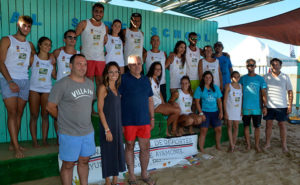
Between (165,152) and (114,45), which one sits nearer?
(165,152)

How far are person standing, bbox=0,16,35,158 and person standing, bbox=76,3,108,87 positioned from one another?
3.02 feet

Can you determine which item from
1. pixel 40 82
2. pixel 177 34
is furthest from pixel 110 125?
pixel 177 34

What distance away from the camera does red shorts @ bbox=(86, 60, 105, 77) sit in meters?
3.97

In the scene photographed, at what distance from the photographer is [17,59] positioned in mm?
3219

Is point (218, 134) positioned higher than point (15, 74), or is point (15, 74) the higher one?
point (15, 74)

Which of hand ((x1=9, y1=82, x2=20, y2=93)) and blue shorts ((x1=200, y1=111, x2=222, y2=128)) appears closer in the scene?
hand ((x1=9, y1=82, x2=20, y2=93))

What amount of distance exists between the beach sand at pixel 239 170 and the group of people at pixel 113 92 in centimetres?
29

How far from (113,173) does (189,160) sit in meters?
1.79

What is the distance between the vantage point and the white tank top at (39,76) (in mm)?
3494

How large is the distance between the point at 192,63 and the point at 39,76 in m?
2.95

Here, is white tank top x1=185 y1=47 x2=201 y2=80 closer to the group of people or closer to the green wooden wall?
the group of people

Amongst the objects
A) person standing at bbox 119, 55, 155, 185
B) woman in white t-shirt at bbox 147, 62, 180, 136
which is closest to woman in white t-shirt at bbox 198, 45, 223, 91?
woman in white t-shirt at bbox 147, 62, 180, 136

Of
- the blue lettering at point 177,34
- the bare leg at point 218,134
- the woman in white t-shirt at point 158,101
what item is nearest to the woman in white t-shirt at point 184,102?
the woman in white t-shirt at point 158,101

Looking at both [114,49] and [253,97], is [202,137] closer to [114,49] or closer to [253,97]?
[253,97]
